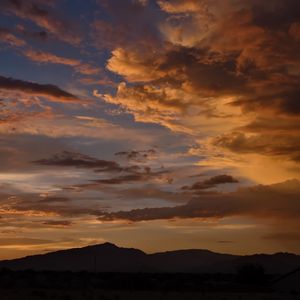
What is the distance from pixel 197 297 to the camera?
5512 cm

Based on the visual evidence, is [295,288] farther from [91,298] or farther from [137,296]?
[91,298]

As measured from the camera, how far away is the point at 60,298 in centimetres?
4856

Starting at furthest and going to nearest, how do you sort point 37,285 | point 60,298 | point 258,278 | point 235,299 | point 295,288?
point 258,278 < point 37,285 < point 295,288 < point 235,299 < point 60,298

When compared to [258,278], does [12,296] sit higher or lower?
lower

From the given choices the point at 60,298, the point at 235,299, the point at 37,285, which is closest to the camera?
the point at 60,298

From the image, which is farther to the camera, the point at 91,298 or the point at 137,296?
the point at 137,296

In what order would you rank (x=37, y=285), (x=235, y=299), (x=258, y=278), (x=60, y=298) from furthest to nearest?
(x=258, y=278) → (x=37, y=285) → (x=235, y=299) → (x=60, y=298)

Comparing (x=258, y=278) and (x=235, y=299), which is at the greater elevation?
(x=258, y=278)

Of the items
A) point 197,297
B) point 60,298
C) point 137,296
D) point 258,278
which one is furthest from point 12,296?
point 258,278

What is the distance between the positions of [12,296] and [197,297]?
1637 centimetres

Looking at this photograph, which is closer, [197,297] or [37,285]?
[197,297]

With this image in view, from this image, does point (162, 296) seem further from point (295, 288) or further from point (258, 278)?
point (258, 278)

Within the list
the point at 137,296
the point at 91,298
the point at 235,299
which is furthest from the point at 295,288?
the point at 91,298

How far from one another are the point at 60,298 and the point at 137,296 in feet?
30.2
